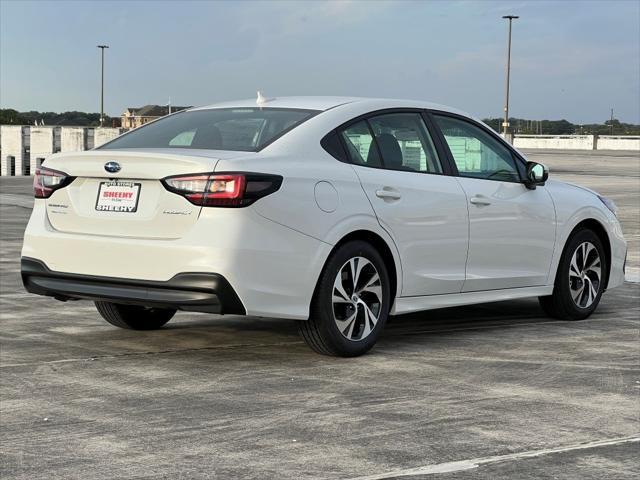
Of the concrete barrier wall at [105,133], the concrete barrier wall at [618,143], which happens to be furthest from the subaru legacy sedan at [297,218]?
the concrete barrier wall at [618,143]

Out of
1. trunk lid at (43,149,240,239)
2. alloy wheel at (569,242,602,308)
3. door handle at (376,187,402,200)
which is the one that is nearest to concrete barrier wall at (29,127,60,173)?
alloy wheel at (569,242,602,308)

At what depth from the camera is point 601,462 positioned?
191 inches

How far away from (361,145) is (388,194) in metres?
0.37

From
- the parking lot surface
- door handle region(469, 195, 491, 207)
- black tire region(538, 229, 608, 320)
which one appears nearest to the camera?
the parking lot surface

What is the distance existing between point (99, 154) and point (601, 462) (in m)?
3.53

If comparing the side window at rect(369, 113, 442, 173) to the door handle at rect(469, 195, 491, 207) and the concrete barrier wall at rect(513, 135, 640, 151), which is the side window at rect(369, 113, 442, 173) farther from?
the concrete barrier wall at rect(513, 135, 640, 151)

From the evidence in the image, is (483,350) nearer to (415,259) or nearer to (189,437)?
(415,259)

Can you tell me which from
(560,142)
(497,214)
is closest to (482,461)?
(497,214)

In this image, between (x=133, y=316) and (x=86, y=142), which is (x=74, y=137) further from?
(x=133, y=316)

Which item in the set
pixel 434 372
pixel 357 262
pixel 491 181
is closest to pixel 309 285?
pixel 357 262

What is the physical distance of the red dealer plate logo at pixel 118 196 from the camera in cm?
679

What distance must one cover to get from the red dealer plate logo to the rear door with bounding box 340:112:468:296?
1.40 meters

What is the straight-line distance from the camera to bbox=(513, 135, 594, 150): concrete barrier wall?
8712cm

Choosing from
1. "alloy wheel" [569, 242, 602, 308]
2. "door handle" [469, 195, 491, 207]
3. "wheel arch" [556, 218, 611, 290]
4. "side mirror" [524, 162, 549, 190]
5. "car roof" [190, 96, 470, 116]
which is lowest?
"alloy wheel" [569, 242, 602, 308]
